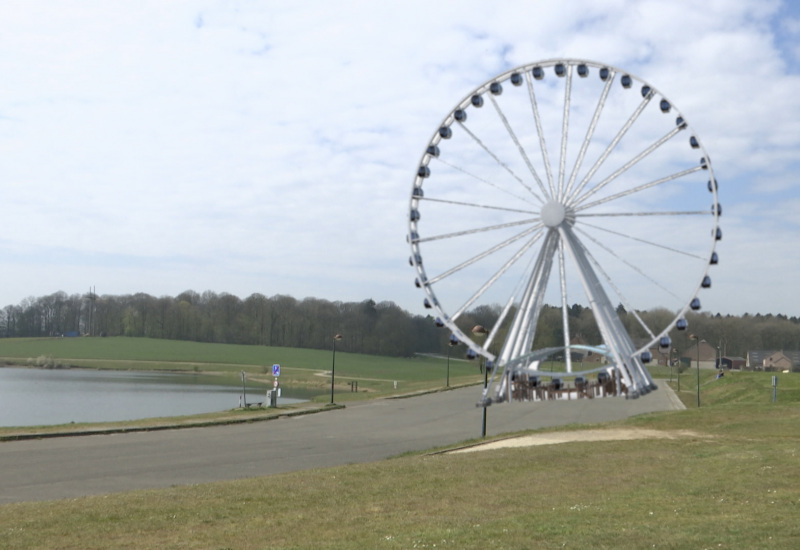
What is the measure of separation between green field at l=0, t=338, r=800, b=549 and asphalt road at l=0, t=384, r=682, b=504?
11.8ft

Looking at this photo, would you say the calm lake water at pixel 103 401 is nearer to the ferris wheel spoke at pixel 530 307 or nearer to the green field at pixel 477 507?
the green field at pixel 477 507

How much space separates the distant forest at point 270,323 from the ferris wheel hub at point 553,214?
370 feet

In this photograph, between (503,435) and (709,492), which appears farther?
(503,435)

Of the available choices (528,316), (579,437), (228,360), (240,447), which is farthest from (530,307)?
(228,360)

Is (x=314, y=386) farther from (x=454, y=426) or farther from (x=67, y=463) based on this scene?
(x=67, y=463)

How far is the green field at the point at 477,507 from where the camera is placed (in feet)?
39.0

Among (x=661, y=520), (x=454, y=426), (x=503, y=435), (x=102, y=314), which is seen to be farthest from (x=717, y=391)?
(x=102, y=314)

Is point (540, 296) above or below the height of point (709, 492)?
above

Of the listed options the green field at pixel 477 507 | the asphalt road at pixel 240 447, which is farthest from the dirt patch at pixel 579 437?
the green field at pixel 477 507

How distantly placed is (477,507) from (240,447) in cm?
1551

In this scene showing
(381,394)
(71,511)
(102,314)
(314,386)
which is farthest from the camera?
(102,314)

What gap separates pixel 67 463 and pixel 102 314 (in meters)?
177

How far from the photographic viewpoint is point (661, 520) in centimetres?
1283

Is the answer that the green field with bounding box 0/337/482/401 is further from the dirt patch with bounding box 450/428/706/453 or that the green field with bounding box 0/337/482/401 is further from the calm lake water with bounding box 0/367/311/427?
the dirt patch with bounding box 450/428/706/453
